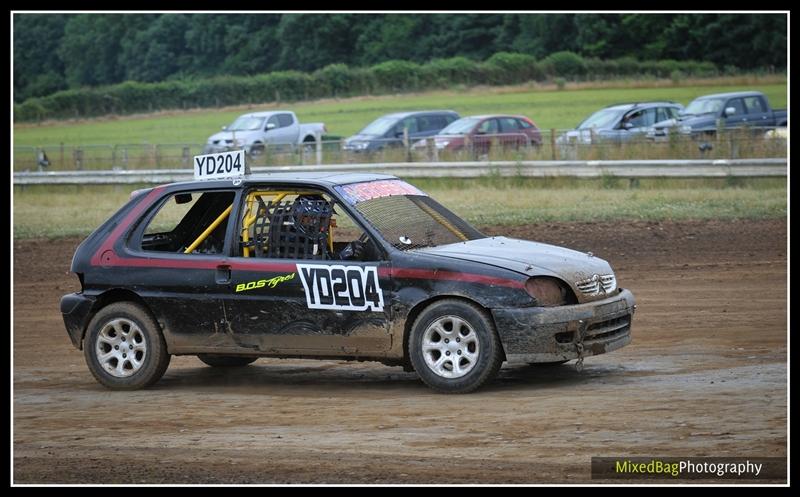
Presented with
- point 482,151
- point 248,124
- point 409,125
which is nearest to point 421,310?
point 482,151

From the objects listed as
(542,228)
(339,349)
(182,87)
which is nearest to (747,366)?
(339,349)

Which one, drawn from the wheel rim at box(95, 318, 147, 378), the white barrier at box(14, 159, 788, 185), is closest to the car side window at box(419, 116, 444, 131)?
the white barrier at box(14, 159, 788, 185)

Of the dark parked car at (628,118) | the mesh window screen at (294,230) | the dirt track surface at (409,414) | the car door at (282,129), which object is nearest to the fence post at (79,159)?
the car door at (282,129)

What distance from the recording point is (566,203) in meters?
21.8

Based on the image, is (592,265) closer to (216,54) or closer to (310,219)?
(310,219)

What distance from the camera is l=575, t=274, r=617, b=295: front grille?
9203mm

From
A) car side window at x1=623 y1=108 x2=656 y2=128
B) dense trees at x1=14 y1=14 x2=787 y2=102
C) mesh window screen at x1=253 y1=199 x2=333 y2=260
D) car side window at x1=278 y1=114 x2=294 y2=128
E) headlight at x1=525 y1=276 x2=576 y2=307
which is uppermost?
dense trees at x1=14 y1=14 x2=787 y2=102

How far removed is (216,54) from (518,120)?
38864mm

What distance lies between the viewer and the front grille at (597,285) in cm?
920

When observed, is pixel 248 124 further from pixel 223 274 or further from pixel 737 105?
pixel 223 274

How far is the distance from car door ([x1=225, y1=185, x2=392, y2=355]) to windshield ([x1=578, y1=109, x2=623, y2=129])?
23.1 m

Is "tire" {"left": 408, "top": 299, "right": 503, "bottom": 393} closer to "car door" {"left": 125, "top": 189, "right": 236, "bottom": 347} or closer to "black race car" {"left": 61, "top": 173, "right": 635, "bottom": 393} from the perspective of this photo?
"black race car" {"left": 61, "top": 173, "right": 635, "bottom": 393}

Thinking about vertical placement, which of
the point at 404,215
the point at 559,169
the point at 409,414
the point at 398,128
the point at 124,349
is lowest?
the point at 409,414

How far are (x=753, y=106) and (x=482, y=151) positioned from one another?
8664 millimetres
